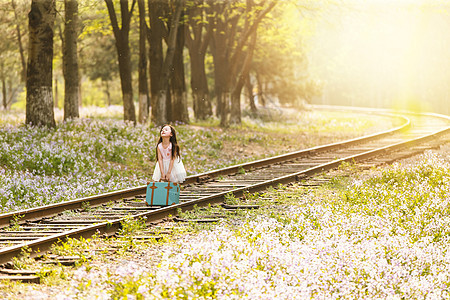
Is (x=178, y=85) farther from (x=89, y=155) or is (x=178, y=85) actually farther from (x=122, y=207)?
(x=122, y=207)

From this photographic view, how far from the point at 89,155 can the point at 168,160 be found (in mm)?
6298

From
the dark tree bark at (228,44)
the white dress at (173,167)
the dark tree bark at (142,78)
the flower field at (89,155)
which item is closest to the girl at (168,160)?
the white dress at (173,167)

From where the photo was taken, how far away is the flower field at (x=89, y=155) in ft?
40.9

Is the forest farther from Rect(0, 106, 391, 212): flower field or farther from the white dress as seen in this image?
the white dress

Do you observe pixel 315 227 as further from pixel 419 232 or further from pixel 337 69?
pixel 337 69

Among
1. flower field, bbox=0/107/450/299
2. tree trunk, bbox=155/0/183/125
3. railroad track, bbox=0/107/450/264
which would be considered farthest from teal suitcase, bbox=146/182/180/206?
tree trunk, bbox=155/0/183/125

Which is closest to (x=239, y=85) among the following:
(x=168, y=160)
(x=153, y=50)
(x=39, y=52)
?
(x=153, y=50)

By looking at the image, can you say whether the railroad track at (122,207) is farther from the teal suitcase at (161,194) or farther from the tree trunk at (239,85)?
the tree trunk at (239,85)

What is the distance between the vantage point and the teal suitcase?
10.5 m

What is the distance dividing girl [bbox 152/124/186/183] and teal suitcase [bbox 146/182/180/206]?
0.91ft

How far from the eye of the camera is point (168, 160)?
35.7 feet

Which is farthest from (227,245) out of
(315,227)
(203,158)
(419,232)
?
(203,158)

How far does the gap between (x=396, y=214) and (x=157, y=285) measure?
4749 mm

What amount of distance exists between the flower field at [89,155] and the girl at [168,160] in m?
2.08
